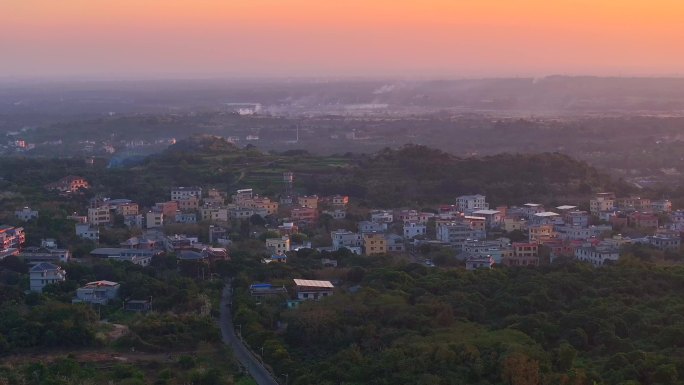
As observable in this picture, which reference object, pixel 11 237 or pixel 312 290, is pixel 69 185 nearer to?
pixel 11 237

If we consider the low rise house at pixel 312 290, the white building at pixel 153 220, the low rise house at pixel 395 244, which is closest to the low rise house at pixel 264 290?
the low rise house at pixel 312 290

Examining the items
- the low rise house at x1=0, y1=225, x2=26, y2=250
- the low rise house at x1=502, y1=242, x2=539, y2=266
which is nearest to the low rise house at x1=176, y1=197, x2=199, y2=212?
the low rise house at x1=0, y1=225, x2=26, y2=250

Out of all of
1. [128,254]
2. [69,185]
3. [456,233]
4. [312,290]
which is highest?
[69,185]

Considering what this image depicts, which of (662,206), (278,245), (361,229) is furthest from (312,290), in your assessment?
(662,206)

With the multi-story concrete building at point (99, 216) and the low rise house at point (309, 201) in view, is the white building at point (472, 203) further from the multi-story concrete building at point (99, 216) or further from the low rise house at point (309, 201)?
the multi-story concrete building at point (99, 216)

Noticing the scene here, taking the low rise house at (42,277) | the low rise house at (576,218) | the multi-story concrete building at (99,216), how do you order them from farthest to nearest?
the multi-story concrete building at (99,216) < the low rise house at (576,218) < the low rise house at (42,277)

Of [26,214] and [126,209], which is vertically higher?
[26,214]
